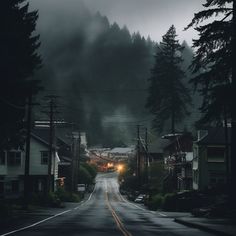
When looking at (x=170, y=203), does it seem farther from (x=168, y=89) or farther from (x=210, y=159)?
(x=168, y=89)

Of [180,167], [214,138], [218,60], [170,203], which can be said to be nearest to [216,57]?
[218,60]

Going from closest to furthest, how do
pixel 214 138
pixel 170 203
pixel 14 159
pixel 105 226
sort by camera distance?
pixel 105 226, pixel 170 203, pixel 214 138, pixel 14 159

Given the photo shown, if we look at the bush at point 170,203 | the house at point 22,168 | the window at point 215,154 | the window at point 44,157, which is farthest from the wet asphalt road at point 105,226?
the window at point 44,157

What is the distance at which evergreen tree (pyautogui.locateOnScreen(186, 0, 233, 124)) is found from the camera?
32219 millimetres

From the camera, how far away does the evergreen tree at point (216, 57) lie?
32219 millimetres

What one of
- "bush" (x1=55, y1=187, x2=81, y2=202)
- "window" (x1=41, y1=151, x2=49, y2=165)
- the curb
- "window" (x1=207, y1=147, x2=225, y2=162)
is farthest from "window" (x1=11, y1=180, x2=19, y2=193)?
the curb

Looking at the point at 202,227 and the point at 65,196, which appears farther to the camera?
the point at 65,196

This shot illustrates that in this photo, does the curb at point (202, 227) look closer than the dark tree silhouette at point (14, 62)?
Yes

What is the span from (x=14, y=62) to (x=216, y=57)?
12731mm

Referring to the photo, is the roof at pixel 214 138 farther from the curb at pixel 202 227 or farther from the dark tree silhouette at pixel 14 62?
the curb at pixel 202 227

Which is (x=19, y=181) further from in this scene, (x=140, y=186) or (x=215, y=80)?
(x=215, y=80)

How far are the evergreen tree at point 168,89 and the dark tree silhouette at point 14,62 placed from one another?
157 feet

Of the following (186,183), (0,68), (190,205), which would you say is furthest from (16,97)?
(186,183)

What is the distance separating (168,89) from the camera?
9019 centimetres
